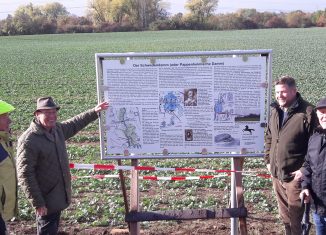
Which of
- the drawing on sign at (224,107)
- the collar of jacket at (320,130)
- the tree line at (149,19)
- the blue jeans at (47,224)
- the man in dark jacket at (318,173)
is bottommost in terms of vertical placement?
the blue jeans at (47,224)

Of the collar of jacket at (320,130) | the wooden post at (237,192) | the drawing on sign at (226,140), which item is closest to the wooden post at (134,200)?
the drawing on sign at (226,140)

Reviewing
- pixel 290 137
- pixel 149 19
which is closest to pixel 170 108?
Result: pixel 290 137

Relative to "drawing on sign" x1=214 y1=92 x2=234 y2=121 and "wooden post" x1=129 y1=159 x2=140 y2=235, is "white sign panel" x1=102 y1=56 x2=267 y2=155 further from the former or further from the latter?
"wooden post" x1=129 y1=159 x2=140 y2=235

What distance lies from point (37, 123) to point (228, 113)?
89.2 inches

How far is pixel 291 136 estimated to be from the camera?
5.86 m

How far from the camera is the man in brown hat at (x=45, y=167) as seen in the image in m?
5.49

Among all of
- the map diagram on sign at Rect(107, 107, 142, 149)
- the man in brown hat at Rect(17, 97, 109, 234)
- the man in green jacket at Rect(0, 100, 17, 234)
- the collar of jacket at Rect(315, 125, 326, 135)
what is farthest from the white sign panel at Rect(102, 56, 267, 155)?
the man in green jacket at Rect(0, 100, 17, 234)

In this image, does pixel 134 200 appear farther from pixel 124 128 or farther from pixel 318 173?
pixel 318 173

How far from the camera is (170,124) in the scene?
6.23m

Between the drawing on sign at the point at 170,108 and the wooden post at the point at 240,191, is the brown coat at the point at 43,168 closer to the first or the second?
the drawing on sign at the point at 170,108

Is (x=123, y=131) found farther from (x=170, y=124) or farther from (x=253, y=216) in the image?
(x=253, y=216)

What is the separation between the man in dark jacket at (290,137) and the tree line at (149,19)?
102941mm

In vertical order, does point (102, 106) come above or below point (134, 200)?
above

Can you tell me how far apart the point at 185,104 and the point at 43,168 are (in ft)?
6.02
